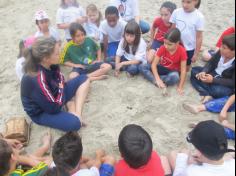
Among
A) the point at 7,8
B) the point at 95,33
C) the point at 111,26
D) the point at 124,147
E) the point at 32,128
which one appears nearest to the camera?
the point at 124,147

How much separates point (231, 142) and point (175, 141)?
522mm

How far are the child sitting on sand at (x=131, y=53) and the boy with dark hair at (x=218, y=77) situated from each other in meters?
0.72

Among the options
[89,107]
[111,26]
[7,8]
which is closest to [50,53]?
[89,107]

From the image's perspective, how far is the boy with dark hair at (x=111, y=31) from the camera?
13.7 feet

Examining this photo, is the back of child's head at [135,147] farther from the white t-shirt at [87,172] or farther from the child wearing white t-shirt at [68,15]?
the child wearing white t-shirt at [68,15]

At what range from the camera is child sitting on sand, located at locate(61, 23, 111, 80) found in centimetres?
405

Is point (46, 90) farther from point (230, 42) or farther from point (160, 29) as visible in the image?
point (160, 29)

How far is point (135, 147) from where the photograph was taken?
230 cm

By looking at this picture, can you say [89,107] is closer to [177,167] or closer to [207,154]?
[177,167]

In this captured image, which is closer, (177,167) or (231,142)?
(177,167)

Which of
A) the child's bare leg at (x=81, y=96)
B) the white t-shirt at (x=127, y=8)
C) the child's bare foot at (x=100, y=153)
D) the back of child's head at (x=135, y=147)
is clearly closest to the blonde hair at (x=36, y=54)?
the child's bare leg at (x=81, y=96)

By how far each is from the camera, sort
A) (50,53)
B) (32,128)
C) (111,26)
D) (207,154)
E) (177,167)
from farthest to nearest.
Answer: (111,26) < (32,128) < (50,53) < (177,167) < (207,154)

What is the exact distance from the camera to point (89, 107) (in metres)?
3.70

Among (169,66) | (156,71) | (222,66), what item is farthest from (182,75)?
(222,66)
